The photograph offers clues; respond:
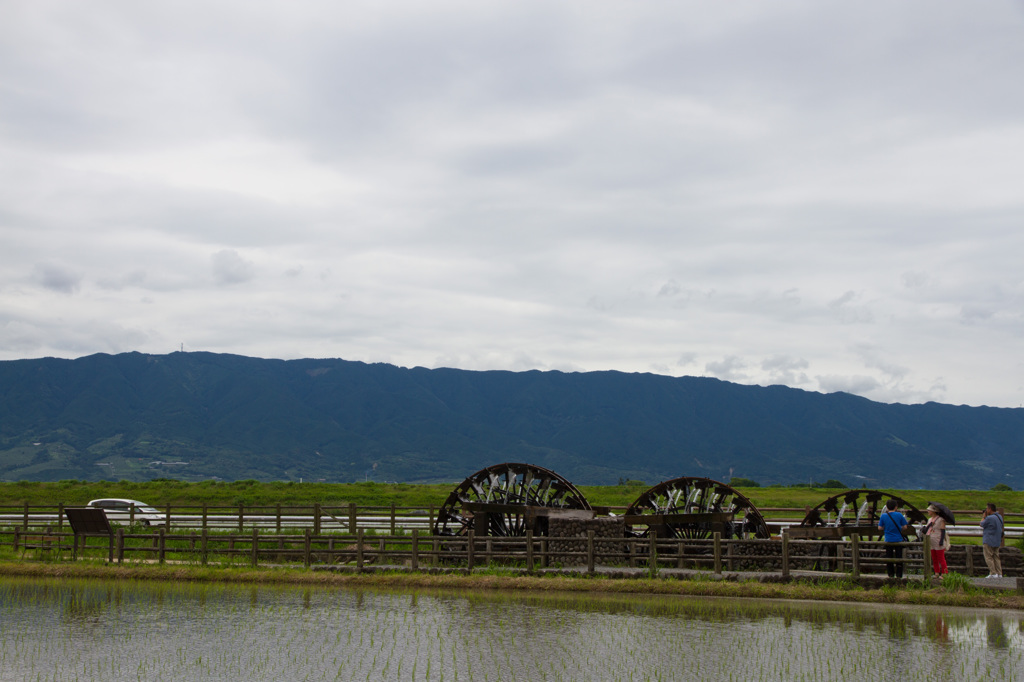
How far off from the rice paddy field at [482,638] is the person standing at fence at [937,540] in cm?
212

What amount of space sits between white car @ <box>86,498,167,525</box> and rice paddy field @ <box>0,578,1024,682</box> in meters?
14.4

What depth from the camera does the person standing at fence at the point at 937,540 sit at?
23.9m

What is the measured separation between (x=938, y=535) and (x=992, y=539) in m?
1.32

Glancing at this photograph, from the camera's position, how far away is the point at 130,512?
126 feet

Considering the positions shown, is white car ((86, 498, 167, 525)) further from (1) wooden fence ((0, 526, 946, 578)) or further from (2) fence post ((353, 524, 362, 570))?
(2) fence post ((353, 524, 362, 570))

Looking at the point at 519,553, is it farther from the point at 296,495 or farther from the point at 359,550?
the point at 296,495

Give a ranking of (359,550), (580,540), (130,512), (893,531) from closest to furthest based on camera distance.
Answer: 1. (893,531)
2. (359,550)
3. (580,540)
4. (130,512)

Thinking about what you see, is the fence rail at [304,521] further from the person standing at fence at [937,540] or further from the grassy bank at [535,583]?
the person standing at fence at [937,540]

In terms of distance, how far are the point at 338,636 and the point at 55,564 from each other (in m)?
15.0

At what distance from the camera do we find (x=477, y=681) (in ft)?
51.1

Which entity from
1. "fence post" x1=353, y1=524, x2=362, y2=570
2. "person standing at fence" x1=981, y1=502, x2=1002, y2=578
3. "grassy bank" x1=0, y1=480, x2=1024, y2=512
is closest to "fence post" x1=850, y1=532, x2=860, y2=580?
"person standing at fence" x1=981, y1=502, x2=1002, y2=578

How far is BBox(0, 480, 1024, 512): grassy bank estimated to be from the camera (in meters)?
58.2

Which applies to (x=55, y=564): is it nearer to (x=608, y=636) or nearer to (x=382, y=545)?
(x=382, y=545)

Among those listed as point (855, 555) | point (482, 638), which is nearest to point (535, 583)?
point (482, 638)
